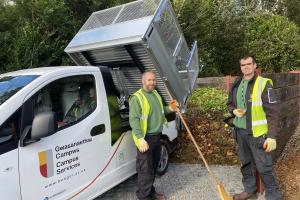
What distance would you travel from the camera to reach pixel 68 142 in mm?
4379

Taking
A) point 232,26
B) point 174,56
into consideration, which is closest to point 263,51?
point 232,26

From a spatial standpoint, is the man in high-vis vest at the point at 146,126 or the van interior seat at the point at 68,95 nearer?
the van interior seat at the point at 68,95

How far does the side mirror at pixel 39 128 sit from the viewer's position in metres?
3.83

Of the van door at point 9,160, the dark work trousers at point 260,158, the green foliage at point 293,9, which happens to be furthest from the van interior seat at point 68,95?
the green foliage at point 293,9

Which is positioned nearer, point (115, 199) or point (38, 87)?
point (38, 87)

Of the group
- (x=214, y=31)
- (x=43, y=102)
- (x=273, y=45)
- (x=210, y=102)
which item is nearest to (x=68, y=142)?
(x=43, y=102)

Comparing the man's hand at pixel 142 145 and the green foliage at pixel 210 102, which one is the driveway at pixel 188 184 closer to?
the man's hand at pixel 142 145

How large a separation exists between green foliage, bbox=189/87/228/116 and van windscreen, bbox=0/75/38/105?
4.95m

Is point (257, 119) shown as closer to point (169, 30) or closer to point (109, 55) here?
point (169, 30)

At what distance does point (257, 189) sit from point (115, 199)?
1.99 metres

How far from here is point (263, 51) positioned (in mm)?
17812

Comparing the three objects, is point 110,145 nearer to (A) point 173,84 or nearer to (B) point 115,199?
(B) point 115,199

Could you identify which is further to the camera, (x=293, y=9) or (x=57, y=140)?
(x=293, y=9)

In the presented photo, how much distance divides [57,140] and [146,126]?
1.31m
